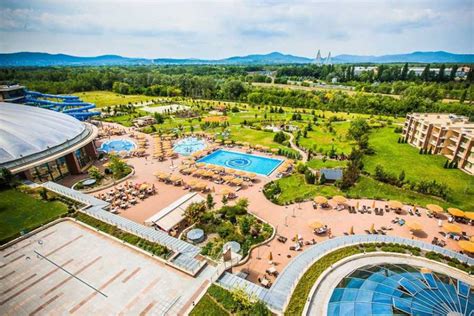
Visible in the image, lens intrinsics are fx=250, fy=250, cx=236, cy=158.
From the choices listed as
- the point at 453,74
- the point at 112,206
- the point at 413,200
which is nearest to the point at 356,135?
the point at 413,200

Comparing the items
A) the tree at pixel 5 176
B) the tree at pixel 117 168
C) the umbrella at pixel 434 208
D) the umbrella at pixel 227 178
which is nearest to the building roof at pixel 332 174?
the umbrella at pixel 434 208

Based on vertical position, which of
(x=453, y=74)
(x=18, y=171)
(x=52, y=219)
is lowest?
(x=52, y=219)

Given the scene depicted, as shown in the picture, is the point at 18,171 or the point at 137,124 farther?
the point at 137,124

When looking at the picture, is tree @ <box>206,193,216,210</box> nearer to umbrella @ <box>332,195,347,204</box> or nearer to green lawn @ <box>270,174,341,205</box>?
green lawn @ <box>270,174,341,205</box>

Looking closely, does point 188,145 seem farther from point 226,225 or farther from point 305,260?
point 305,260

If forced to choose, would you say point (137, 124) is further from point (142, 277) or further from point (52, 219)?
point (142, 277)

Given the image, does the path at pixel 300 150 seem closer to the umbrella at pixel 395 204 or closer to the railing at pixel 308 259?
the umbrella at pixel 395 204
